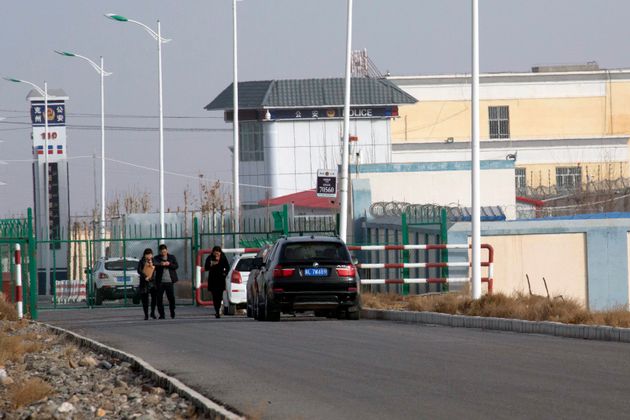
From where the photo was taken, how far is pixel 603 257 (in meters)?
37.5

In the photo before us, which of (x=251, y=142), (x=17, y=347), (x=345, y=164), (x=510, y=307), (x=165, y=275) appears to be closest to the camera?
(x=17, y=347)

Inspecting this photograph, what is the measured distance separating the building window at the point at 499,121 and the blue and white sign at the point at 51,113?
29.2 m

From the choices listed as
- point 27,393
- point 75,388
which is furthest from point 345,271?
point 27,393

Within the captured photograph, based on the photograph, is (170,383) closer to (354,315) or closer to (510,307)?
(510,307)

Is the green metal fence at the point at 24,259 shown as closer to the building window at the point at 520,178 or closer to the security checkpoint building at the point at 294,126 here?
the building window at the point at 520,178

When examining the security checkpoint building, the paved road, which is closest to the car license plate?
the paved road

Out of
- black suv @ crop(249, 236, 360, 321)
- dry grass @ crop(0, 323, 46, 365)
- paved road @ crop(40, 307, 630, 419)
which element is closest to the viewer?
paved road @ crop(40, 307, 630, 419)

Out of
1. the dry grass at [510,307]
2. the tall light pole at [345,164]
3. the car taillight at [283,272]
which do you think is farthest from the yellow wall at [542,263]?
the car taillight at [283,272]

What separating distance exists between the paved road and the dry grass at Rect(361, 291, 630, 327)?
4.89ft

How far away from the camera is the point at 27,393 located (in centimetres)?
1354

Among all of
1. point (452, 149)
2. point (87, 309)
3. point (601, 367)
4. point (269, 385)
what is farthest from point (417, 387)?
point (452, 149)

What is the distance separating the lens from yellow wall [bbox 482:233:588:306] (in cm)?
3656

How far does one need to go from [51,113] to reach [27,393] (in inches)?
3274

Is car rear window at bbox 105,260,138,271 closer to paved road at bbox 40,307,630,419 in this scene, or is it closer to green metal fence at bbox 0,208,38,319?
green metal fence at bbox 0,208,38,319
